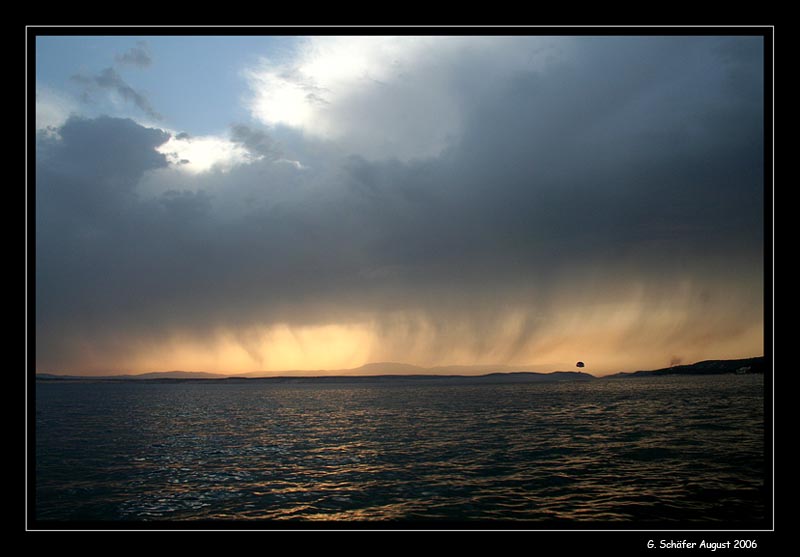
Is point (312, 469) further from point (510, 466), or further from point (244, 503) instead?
point (510, 466)

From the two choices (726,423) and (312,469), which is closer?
(312,469)

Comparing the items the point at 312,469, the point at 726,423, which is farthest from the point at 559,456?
the point at 726,423

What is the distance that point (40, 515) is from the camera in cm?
2067

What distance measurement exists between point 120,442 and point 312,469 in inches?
984
